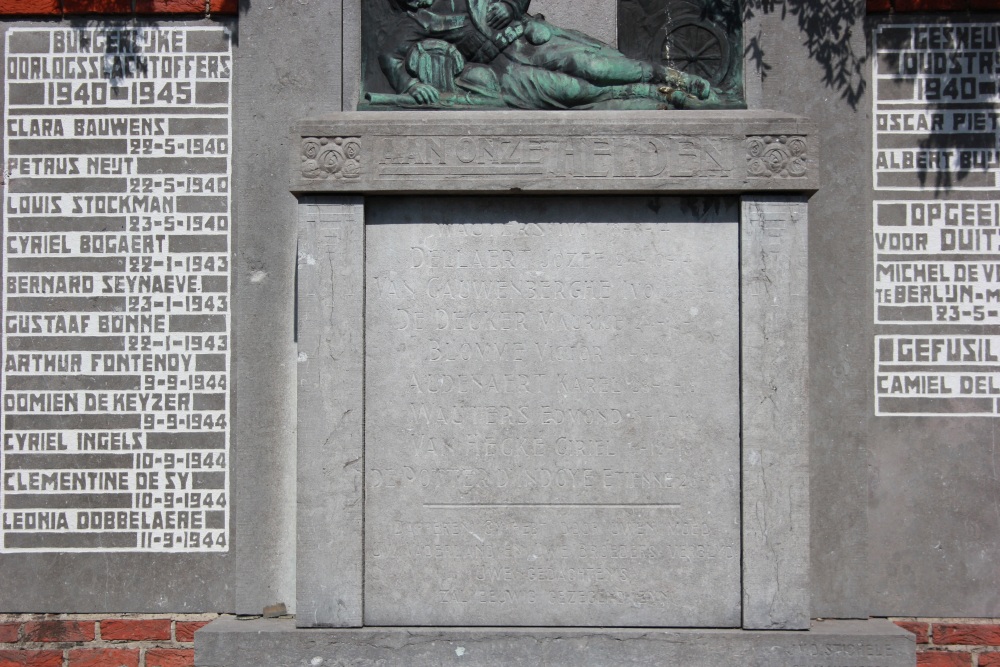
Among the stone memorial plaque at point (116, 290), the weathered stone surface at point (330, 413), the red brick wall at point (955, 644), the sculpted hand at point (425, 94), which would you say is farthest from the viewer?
the stone memorial plaque at point (116, 290)

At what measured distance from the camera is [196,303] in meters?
6.08

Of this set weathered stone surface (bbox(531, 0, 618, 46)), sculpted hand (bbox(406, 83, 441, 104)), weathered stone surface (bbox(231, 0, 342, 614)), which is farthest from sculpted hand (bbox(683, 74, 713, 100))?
weathered stone surface (bbox(231, 0, 342, 614))

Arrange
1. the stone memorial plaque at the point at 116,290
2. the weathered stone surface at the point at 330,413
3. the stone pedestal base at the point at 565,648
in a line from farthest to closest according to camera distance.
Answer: the stone memorial plaque at the point at 116,290, the weathered stone surface at the point at 330,413, the stone pedestal base at the point at 565,648

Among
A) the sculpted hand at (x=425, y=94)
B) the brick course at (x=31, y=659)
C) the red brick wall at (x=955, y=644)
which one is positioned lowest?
the brick course at (x=31, y=659)

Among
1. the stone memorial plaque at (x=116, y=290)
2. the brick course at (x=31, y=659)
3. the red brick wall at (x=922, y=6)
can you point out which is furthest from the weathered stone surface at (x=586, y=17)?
the brick course at (x=31, y=659)

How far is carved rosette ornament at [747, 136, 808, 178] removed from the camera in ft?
17.9

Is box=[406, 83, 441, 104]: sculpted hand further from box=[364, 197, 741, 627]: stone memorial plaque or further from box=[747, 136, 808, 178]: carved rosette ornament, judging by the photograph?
box=[747, 136, 808, 178]: carved rosette ornament

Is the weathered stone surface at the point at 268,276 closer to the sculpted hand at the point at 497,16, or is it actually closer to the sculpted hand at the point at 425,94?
the sculpted hand at the point at 425,94

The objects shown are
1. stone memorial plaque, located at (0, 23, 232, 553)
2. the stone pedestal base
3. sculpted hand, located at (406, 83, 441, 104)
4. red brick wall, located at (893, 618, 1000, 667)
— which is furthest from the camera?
stone memorial plaque, located at (0, 23, 232, 553)

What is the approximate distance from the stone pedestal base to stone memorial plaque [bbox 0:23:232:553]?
3.20ft

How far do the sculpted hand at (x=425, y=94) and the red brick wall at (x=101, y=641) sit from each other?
3158mm

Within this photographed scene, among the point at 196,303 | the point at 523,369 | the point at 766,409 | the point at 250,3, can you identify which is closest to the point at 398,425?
the point at 523,369

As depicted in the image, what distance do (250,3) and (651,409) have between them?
Answer: 323 centimetres

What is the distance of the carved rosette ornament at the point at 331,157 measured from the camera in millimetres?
5484
